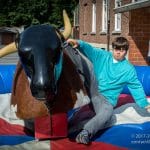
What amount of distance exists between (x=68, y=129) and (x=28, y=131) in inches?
15.7

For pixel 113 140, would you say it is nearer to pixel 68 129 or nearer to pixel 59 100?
pixel 68 129

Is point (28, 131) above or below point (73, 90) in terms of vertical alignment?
below

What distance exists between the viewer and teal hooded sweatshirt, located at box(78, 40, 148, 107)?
15.9ft

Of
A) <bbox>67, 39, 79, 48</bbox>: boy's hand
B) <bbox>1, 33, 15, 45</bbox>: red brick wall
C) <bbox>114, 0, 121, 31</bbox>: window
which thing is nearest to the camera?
<bbox>67, 39, 79, 48</bbox>: boy's hand

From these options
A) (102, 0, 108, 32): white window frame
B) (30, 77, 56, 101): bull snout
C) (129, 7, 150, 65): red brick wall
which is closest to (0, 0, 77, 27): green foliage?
(102, 0, 108, 32): white window frame

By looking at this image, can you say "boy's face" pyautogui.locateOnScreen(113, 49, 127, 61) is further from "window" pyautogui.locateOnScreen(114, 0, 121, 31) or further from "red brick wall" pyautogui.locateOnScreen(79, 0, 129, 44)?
"window" pyautogui.locateOnScreen(114, 0, 121, 31)

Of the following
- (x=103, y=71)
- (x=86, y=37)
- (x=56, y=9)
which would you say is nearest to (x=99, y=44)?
(x=86, y=37)

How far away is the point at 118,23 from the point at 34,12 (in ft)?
121

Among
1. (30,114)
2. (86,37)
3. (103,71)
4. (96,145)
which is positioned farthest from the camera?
(86,37)

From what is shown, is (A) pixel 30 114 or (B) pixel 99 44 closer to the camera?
(A) pixel 30 114

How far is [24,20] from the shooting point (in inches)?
2203

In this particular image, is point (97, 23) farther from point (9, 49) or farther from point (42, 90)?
point (42, 90)

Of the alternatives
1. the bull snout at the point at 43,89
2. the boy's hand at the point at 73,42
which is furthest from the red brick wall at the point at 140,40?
the bull snout at the point at 43,89

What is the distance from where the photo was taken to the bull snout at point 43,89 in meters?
3.44
